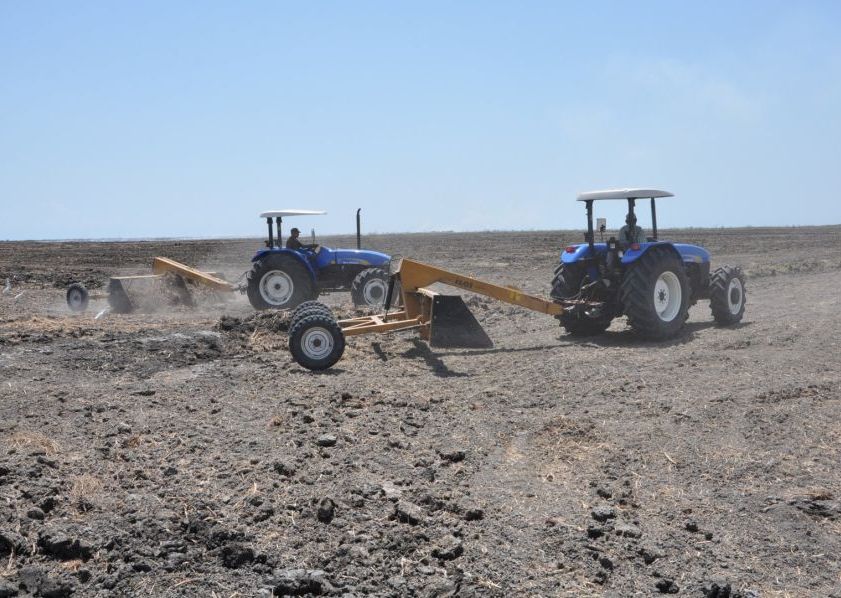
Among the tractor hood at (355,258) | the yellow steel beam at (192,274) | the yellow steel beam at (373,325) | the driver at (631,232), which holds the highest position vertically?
the driver at (631,232)

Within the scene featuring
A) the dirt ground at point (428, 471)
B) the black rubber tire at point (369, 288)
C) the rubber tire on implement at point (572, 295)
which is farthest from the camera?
the black rubber tire at point (369, 288)

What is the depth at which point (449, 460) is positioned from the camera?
5.72m

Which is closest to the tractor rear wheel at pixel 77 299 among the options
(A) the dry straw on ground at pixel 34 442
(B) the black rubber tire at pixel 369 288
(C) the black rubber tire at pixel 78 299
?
(C) the black rubber tire at pixel 78 299

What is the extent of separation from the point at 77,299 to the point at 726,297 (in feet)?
35.4

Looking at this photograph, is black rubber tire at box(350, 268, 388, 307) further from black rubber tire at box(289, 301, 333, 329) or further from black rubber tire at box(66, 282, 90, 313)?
black rubber tire at box(66, 282, 90, 313)

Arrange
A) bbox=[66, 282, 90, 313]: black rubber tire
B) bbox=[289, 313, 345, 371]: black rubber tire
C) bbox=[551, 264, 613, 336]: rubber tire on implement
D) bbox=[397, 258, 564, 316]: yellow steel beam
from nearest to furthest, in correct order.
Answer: bbox=[289, 313, 345, 371]: black rubber tire → bbox=[397, 258, 564, 316]: yellow steel beam → bbox=[551, 264, 613, 336]: rubber tire on implement → bbox=[66, 282, 90, 313]: black rubber tire

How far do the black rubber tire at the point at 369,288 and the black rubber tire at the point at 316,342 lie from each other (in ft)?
15.8

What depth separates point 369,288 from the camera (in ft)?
45.6

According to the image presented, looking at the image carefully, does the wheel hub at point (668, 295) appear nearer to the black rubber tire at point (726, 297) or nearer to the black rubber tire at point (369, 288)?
the black rubber tire at point (726, 297)

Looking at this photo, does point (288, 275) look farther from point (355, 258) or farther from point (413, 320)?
point (413, 320)

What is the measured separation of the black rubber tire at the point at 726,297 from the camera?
1143cm

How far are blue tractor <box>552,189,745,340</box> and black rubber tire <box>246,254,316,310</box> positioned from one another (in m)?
4.49

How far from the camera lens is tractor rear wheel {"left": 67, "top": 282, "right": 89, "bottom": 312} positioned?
15.2 metres

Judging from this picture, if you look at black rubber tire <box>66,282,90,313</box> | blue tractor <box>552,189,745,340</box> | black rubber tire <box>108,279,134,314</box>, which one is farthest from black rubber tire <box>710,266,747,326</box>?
black rubber tire <box>66,282,90,313</box>
